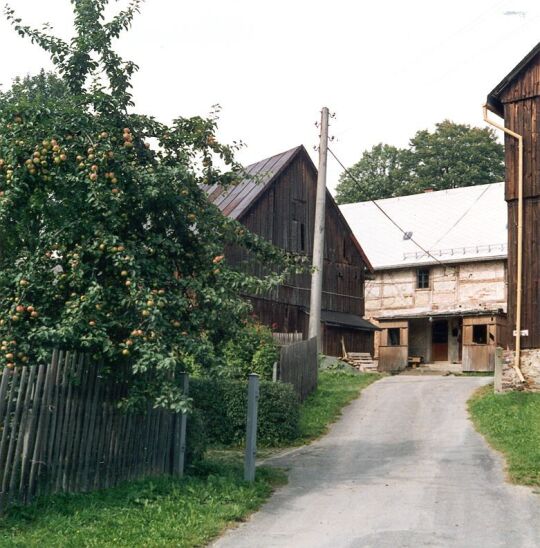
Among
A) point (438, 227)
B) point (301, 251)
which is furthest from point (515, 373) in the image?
point (438, 227)

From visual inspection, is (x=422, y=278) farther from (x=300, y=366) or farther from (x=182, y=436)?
(x=182, y=436)

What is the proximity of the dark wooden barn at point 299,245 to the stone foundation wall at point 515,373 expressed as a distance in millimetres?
10181

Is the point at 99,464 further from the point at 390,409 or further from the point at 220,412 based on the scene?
the point at 390,409

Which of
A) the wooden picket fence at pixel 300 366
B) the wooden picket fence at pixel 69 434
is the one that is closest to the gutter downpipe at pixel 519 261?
the wooden picket fence at pixel 300 366

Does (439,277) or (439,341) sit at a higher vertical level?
(439,277)

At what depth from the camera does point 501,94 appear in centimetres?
2269

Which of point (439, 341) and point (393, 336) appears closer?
point (393, 336)

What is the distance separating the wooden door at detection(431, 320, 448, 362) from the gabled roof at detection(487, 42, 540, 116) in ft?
64.2

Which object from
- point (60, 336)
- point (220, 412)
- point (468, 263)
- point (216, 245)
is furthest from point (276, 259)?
point (468, 263)

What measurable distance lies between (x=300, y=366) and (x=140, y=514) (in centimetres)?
1122

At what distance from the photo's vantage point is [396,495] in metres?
11.1

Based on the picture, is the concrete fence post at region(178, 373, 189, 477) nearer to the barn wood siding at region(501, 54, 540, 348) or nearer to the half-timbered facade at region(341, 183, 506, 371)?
the barn wood siding at region(501, 54, 540, 348)

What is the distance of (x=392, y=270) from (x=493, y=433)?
25.9 meters

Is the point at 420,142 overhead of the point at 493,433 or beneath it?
overhead
